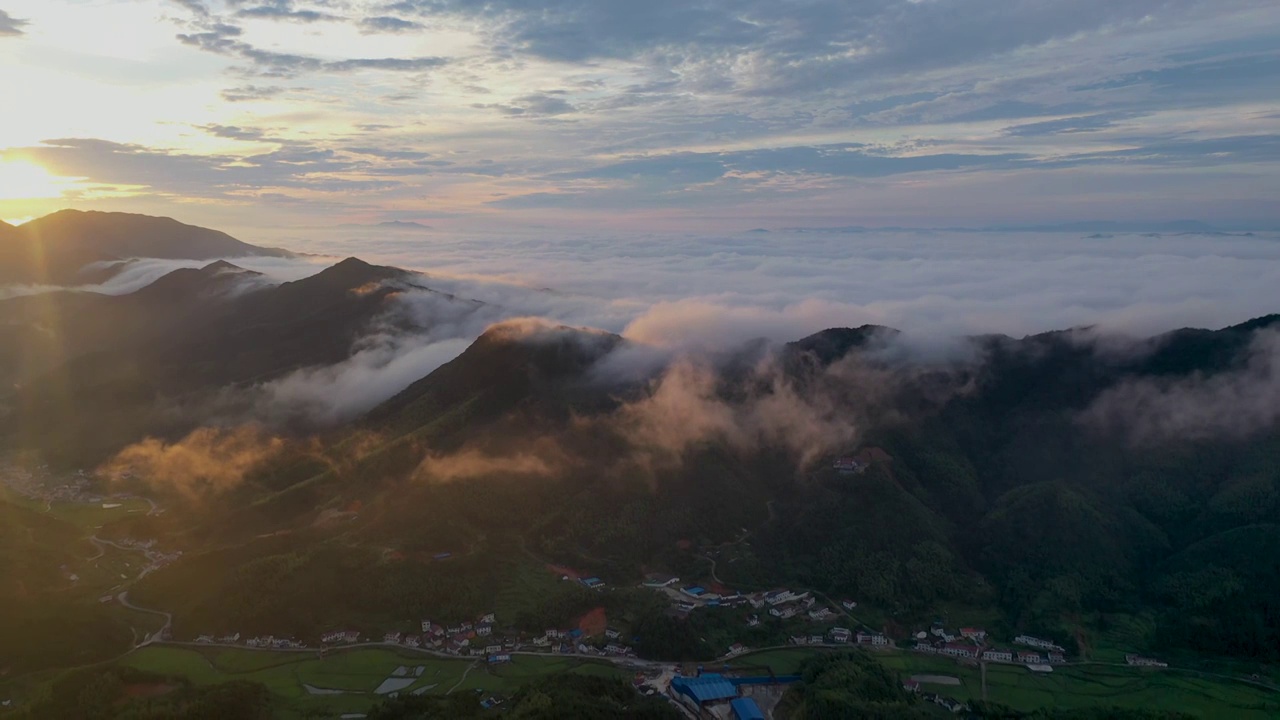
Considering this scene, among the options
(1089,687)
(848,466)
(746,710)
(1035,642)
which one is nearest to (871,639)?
(1035,642)

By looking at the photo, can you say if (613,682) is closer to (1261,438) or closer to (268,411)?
(1261,438)

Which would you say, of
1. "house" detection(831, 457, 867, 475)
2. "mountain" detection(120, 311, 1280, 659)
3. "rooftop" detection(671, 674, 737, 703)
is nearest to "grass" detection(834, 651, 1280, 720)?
"mountain" detection(120, 311, 1280, 659)

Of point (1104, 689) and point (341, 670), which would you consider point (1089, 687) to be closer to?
point (1104, 689)

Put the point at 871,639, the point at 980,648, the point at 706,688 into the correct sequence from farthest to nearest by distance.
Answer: the point at 871,639 < the point at 980,648 < the point at 706,688

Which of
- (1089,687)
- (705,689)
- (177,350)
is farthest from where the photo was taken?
(177,350)

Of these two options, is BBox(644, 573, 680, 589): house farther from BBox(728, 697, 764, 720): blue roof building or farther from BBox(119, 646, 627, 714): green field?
BBox(728, 697, 764, 720): blue roof building

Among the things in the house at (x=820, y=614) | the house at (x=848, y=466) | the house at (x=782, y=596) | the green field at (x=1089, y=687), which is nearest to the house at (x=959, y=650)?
the green field at (x=1089, y=687)
